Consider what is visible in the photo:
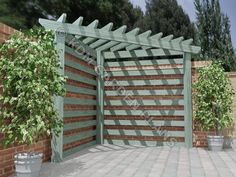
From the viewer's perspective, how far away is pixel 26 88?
4.25 meters

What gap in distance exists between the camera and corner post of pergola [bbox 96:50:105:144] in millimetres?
8602

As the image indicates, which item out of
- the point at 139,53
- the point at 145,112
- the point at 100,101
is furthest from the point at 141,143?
the point at 139,53

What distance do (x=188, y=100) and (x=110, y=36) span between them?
8.53 feet

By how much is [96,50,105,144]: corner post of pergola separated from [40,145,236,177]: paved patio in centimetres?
113

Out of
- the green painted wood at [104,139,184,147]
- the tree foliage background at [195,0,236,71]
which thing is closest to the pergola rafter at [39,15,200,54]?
the green painted wood at [104,139,184,147]

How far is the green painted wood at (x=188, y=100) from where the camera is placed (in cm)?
775

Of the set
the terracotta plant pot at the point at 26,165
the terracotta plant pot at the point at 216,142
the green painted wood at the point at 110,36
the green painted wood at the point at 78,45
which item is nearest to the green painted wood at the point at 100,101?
the green painted wood at the point at 78,45

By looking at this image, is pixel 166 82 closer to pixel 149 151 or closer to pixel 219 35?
pixel 149 151

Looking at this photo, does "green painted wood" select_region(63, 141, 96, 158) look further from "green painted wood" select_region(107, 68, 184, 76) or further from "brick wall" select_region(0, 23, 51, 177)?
"green painted wood" select_region(107, 68, 184, 76)

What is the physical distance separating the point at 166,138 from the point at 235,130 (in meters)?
1.84

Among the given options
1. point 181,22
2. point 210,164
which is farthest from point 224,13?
point 210,164

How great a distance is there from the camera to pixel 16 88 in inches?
168

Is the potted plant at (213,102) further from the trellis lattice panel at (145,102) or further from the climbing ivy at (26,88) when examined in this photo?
the climbing ivy at (26,88)

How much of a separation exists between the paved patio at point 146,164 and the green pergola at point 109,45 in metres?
0.64
